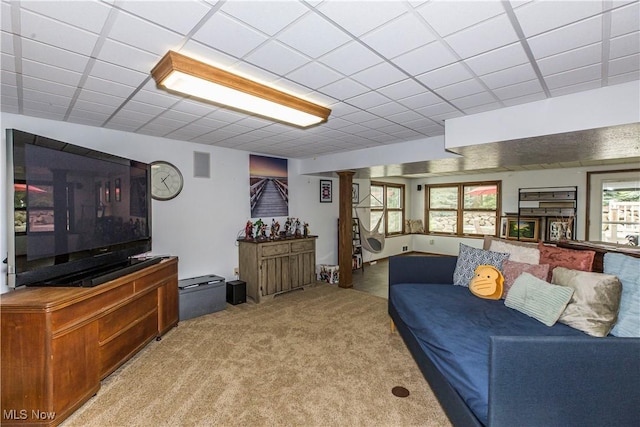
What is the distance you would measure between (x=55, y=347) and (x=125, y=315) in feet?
2.04

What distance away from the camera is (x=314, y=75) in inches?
76.1

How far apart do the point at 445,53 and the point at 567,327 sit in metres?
1.92

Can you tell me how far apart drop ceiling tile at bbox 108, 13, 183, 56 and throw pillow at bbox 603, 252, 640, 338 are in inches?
120

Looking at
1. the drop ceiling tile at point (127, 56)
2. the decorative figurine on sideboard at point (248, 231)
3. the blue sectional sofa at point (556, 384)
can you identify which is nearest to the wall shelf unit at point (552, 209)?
the blue sectional sofa at point (556, 384)

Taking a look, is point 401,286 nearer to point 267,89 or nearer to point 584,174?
point 267,89

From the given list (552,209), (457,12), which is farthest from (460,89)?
(552,209)

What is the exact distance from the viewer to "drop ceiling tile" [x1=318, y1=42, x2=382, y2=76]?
1.61 metres

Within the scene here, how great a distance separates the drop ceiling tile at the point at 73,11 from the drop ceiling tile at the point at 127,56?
0.17 meters

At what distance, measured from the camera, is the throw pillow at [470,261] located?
8.82 ft

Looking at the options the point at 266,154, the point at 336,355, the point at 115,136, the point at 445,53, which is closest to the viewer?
the point at 445,53

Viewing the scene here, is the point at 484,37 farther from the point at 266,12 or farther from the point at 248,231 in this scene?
the point at 248,231

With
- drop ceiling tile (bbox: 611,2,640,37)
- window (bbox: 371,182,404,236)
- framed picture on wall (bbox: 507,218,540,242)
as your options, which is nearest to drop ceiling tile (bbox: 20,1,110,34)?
drop ceiling tile (bbox: 611,2,640,37)

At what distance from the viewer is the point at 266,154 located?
4.67m

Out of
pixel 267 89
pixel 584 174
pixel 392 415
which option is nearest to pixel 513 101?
pixel 267 89
